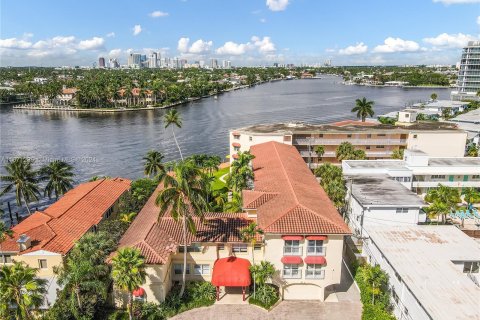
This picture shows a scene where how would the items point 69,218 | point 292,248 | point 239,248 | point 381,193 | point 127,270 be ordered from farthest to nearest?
point 381,193 → point 69,218 → point 239,248 → point 292,248 → point 127,270

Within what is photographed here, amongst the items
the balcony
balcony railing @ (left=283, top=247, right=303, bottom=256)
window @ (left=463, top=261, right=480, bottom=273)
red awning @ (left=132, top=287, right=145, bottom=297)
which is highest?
the balcony

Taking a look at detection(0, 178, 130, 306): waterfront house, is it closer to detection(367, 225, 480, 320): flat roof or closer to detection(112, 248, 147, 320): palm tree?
detection(112, 248, 147, 320): palm tree

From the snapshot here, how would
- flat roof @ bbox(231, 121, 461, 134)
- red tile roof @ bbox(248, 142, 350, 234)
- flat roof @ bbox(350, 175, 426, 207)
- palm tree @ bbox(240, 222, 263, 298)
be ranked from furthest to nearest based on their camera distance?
flat roof @ bbox(231, 121, 461, 134)
flat roof @ bbox(350, 175, 426, 207)
palm tree @ bbox(240, 222, 263, 298)
red tile roof @ bbox(248, 142, 350, 234)

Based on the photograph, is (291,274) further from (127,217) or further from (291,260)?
(127,217)

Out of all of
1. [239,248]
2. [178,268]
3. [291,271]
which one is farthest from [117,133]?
[291,271]

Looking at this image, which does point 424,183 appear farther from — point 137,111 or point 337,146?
point 137,111

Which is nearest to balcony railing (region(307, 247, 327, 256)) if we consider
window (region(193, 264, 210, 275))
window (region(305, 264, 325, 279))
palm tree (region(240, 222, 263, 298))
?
window (region(305, 264, 325, 279))

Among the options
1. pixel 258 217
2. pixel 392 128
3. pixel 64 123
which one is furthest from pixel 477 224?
pixel 64 123
